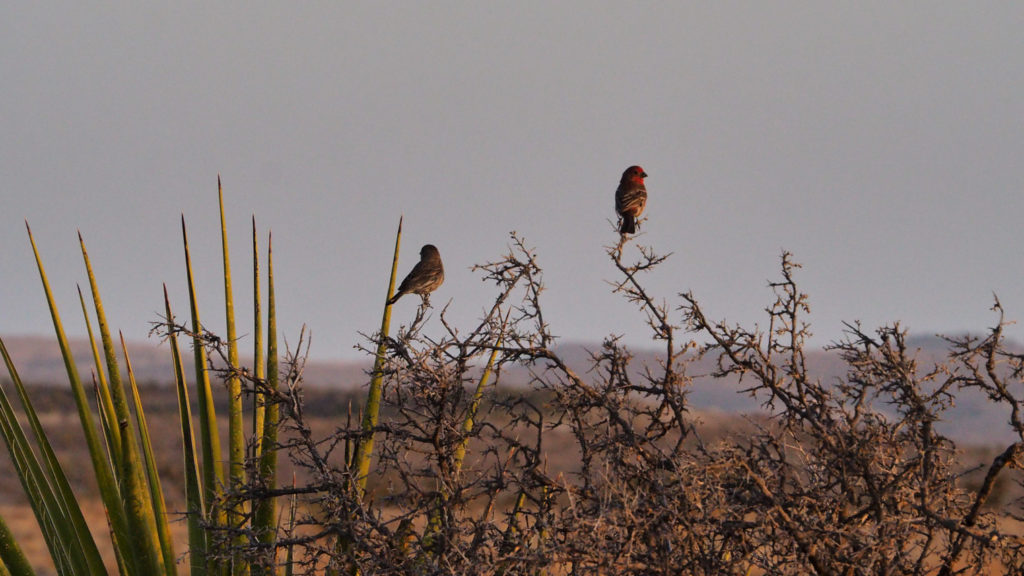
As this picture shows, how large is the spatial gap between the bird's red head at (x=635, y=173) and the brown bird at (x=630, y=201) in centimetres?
25

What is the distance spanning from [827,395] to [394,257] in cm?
234

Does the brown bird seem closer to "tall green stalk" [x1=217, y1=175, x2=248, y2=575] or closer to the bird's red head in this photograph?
the bird's red head

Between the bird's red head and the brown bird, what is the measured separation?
245 millimetres

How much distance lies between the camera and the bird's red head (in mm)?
8700

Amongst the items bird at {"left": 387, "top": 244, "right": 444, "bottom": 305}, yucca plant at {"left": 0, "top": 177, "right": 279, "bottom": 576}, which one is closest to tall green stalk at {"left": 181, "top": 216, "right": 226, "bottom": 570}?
yucca plant at {"left": 0, "top": 177, "right": 279, "bottom": 576}

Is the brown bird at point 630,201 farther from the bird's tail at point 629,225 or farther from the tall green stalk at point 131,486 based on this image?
the tall green stalk at point 131,486

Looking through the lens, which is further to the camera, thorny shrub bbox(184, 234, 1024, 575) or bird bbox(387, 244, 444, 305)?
bird bbox(387, 244, 444, 305)

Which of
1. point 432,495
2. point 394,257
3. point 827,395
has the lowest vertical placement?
point 432,495

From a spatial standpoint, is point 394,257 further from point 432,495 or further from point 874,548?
point 874,548

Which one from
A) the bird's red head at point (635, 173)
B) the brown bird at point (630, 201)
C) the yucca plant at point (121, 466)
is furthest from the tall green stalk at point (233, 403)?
the bird's red head at point (635, 173)

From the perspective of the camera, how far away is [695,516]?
9.47ft

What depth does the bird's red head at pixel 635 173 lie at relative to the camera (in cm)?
870

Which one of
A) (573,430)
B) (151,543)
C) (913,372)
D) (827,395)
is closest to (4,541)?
(151,543)

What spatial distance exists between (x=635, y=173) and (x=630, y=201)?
122 centimetres
